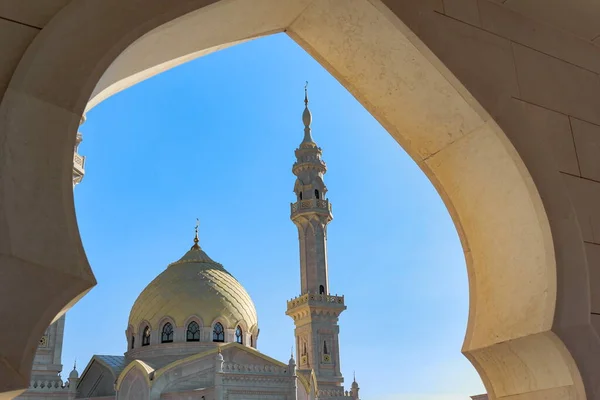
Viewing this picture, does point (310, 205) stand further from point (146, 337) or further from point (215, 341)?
point (146, 337)

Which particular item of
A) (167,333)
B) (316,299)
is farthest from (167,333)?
(316,299)

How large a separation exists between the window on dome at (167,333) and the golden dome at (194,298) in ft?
0.95

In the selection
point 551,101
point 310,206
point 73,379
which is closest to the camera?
point 551,101

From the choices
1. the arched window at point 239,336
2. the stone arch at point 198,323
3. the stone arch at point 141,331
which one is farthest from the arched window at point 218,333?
the stone arch at point 141,331

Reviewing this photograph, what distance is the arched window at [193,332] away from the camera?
854 inches

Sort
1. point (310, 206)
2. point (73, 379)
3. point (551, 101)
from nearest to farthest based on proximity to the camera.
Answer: point (551, 101)
point (73, 379)
point (310, 206)

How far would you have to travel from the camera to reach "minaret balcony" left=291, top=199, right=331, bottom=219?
80.8 ft

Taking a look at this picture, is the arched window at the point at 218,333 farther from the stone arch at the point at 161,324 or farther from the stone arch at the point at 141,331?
the stone arch at the point at 141,331

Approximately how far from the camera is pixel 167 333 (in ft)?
72.4

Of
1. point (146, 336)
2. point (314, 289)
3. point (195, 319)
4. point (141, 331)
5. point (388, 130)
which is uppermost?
point (314, 289)

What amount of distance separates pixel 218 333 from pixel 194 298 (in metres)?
1.56

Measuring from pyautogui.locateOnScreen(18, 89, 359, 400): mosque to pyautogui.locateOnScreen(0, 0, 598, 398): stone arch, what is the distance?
1706 cm

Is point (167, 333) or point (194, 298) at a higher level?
point (194, 298)

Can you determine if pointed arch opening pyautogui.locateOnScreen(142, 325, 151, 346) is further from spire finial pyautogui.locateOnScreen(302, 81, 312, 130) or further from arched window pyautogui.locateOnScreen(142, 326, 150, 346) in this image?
spire finial pyautogui.locateOnScreen(302, 81, 312, 130)
